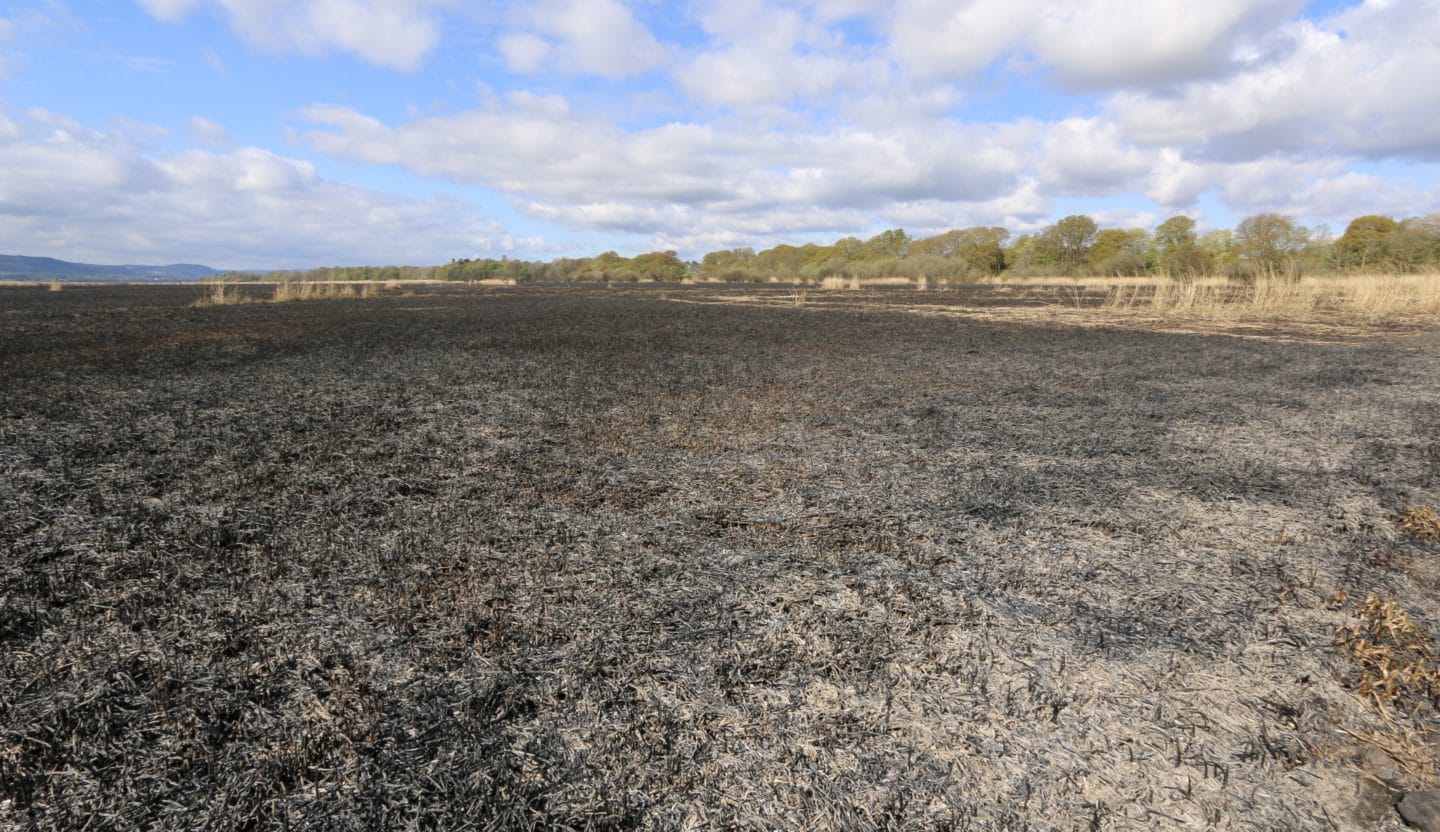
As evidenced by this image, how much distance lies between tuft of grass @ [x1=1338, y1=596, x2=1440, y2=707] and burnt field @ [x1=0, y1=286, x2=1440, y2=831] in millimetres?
14

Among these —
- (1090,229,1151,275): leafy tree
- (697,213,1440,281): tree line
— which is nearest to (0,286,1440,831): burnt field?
(697,213,1440,281): tree line

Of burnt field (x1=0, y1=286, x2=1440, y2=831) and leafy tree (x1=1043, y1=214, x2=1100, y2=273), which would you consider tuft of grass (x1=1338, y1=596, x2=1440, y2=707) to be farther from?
leafy tree (x1=1043, y1=214, x2=1100, y2=273)

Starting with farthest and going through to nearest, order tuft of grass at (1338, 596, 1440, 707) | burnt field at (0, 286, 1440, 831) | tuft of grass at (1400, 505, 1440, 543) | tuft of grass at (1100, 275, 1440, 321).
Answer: tuft of grass at (1100, 275, 1440, 321)
tuft of grass at (1400, 505, 1440, 543)
tuft of grass at (1338, 596, 1440, 707)
burnt field at (0, 286, 1440, 831)

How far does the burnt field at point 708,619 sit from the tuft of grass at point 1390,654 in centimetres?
1

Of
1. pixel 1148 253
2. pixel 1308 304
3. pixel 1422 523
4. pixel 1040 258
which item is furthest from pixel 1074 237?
pixel 1422 523

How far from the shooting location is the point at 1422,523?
2.62m

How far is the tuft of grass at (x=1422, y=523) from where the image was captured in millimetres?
2551

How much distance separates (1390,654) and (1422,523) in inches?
53.7

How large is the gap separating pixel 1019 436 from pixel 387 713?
12.4 ft

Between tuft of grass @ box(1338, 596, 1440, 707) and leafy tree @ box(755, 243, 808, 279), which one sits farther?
leafy tree @ box(755, 243, 808, 279)

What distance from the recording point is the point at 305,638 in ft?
→ 6.03

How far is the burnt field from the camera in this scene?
4.37ft

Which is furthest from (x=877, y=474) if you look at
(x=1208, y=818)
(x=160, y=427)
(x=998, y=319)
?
(x=998, y=319)

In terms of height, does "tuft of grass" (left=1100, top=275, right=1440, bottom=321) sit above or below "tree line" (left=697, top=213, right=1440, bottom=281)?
below
